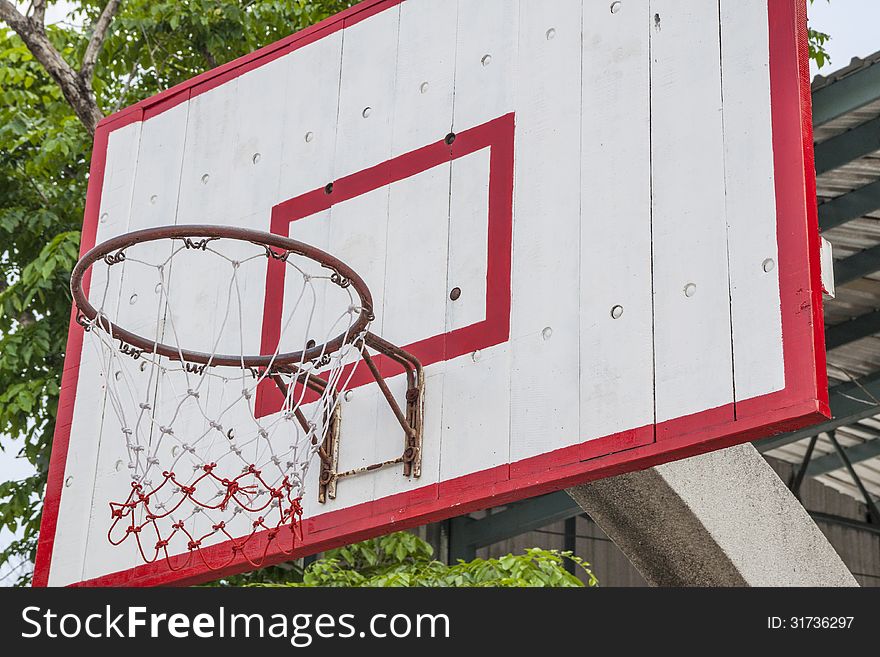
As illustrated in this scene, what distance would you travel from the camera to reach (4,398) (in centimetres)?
700

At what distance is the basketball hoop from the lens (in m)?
3.80

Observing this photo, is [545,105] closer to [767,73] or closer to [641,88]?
[641,88]

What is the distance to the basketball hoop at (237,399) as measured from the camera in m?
3.80

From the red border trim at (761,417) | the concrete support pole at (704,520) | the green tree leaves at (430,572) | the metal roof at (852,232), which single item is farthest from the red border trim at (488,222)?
the metal roof at (852,232)

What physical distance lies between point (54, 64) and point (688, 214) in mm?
4736

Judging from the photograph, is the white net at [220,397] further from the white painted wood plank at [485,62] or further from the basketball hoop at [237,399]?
the white painted wood plank at [485,62]

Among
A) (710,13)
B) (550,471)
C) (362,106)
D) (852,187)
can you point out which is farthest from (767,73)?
(852,187)

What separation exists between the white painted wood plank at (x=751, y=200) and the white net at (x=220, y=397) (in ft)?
3.62

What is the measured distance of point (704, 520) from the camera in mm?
4422

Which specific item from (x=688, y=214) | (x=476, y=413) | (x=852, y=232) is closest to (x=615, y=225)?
(x=688, y=214)

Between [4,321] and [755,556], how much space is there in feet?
14.9

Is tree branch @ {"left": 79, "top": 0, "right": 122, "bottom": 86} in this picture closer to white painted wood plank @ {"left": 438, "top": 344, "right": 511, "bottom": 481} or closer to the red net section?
the red net section

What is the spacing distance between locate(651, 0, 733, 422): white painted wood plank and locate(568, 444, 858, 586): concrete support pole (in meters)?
0.95

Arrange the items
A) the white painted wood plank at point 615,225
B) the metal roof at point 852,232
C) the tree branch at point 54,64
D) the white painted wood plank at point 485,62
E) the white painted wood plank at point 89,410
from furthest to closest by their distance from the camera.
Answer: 1. the tree branch at point 54,64
2. the metal roof at point 852,232
3. the white painted wood plank at point 89,410
4. the white painted wood plank at point 485,62
5. the white painted wood plank at point 615,225
